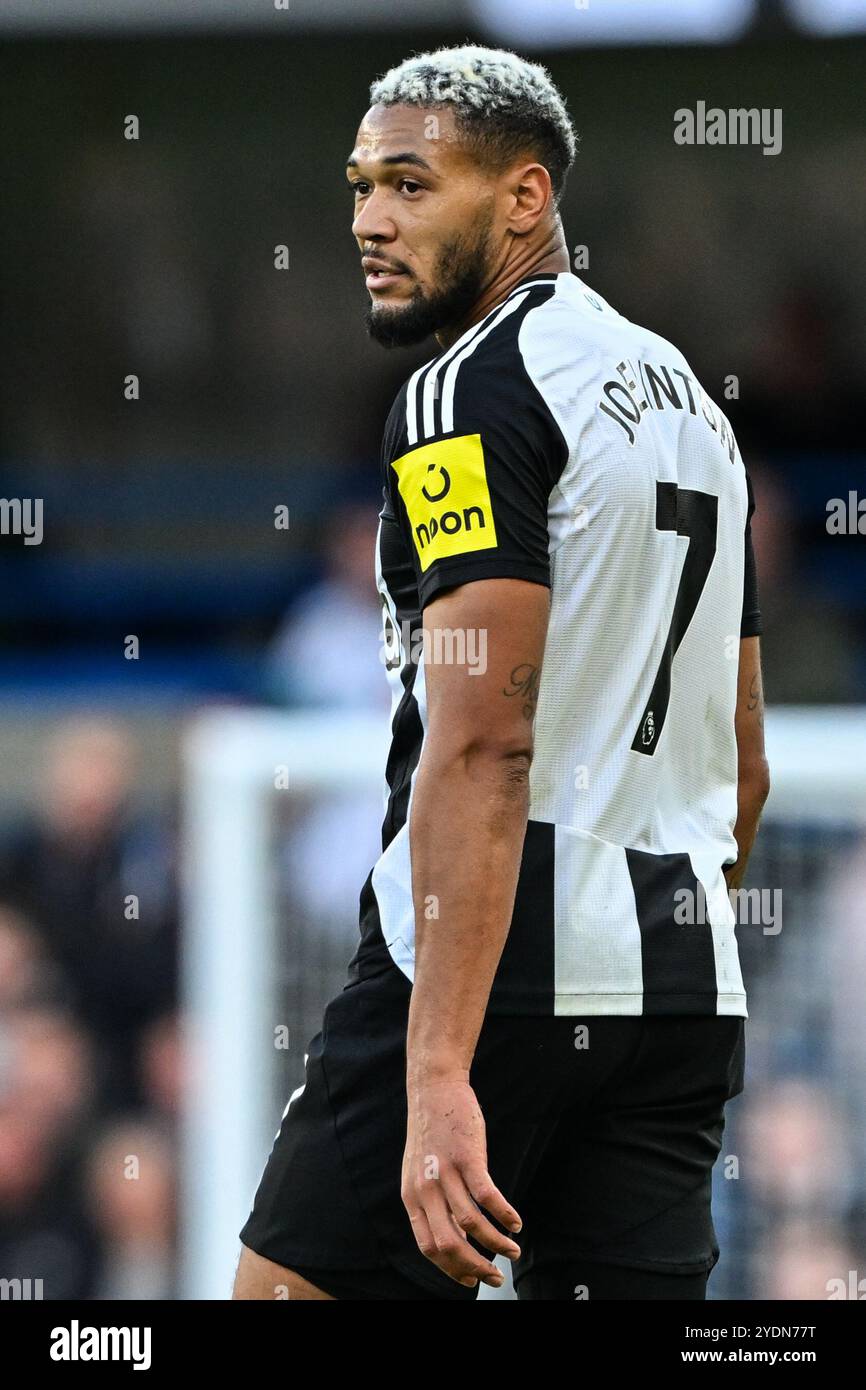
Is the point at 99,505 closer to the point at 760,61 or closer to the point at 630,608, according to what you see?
the point at 760,61

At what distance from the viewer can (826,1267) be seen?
4.27 m

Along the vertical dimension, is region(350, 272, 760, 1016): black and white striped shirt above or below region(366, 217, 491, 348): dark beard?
below

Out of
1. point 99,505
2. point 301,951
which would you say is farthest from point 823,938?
point 99,505

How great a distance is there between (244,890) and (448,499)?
2.60 meters

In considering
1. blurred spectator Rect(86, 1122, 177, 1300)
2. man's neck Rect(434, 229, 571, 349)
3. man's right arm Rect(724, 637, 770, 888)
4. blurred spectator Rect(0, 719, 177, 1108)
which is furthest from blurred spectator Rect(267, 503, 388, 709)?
man's neck Rect(434, 229, 571, 349)

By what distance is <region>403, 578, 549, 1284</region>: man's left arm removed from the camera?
1953mm

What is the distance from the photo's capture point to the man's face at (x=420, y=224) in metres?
2.33

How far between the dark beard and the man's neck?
15mm

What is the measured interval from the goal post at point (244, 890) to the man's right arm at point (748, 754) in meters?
1.96

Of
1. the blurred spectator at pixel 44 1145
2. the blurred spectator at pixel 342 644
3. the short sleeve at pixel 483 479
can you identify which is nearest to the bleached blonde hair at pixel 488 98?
the short sleeve at pixel 483 479

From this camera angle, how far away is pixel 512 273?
2.37 metres

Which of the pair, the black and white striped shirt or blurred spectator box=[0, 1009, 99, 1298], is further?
blurred spectator box=[0, 1009, 99, 1298]

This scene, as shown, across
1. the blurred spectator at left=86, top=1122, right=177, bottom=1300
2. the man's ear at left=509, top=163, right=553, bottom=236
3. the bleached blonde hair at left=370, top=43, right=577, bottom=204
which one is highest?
the bleached blonde hair at left=370, top=43, right=577, bottom=204
